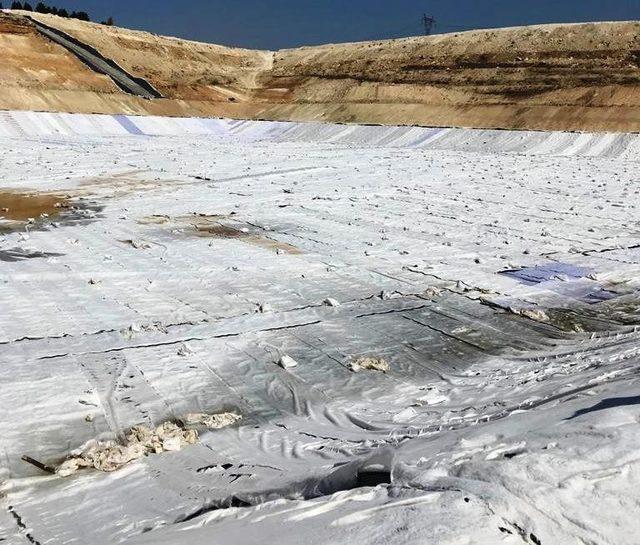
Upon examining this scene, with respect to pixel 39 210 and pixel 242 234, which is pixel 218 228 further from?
pixel 39 210

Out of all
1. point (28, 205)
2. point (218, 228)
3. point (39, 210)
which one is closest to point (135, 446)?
point (218, 228)

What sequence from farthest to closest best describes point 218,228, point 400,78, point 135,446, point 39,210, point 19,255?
point 400,78, point 39,210, point 218,228, point 19,255, point 135,446

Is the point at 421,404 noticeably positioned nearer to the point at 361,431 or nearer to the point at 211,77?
the point at 361,431

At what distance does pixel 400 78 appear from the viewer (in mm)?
31359

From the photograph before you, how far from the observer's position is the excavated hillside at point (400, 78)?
82.1 ft

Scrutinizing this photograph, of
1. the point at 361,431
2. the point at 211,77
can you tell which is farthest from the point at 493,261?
the point at 211,77

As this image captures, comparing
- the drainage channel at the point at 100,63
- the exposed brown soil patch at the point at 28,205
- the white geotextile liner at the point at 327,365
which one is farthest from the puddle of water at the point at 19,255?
the drainage channel at the point at 100,63

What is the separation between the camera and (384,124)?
27609mm

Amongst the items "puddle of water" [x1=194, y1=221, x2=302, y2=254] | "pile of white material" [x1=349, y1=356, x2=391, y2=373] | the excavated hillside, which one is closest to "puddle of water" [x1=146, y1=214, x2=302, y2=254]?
"puddle of water" [x1=194, y1=221, x2=302, y2=254]

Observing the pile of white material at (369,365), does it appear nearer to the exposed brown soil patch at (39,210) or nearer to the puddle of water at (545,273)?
the puddle of water at (545,273)

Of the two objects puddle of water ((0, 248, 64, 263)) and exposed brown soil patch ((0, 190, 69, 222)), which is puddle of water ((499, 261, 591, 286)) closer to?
puddle of water ((0, 248, 64, 263))

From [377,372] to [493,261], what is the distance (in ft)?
10.7

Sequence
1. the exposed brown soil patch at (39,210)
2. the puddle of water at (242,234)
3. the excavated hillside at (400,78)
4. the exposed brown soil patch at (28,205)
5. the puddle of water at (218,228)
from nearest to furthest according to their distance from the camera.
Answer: the puddle of water at (242,234) < the puddle of water at (218,228) < the exposed brown soil patch at (39,210) < the exposed brown soil patch at (28,205) < the excavated hillside at (400,78)

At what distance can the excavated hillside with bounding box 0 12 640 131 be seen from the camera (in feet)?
82.1
